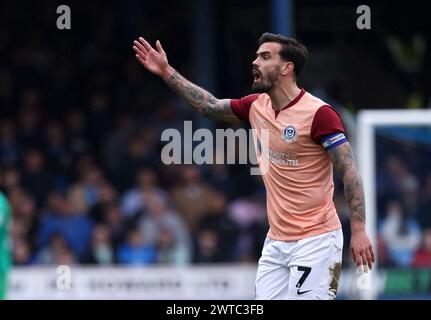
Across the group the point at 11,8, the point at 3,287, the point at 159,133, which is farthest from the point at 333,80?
the point at 3,287

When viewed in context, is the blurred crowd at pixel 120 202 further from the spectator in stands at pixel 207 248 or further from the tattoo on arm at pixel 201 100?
the tattoo on arm at pixel 201 100

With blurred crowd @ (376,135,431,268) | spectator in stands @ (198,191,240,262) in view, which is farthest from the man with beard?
spectator in stands @ (198,191,240,262)

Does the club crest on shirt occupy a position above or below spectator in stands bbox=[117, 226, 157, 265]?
above

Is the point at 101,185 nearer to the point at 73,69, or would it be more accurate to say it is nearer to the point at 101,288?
the point at 101,288

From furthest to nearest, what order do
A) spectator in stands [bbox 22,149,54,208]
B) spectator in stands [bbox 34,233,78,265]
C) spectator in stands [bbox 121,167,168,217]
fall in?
spectator in stands [bbox 22,149,54,208] < spectator in stands [bbox 121,167,168,217] < spectator in stands [bbox 34,233,78,265]

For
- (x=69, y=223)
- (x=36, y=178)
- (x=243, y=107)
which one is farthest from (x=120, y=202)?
(x=243, y=107)

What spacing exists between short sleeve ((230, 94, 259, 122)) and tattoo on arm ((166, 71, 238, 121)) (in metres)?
0.07

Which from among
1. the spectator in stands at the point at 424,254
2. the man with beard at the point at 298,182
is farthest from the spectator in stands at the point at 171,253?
the man with beard at the point at 298,182

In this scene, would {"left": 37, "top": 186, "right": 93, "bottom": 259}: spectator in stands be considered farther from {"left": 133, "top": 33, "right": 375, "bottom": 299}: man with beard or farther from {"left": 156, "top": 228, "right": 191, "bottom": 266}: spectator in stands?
{"left": 133, "top": 33, "right": 375, "bottom": 299}: man with beard

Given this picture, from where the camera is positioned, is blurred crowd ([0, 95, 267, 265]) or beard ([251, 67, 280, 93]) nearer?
beard ([251, 67, 280, 93])

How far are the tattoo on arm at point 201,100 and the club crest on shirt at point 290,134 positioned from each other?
1.85 feet

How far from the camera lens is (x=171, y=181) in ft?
48.0

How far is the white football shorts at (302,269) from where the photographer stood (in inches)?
277

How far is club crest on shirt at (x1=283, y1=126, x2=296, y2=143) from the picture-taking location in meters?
7.08
